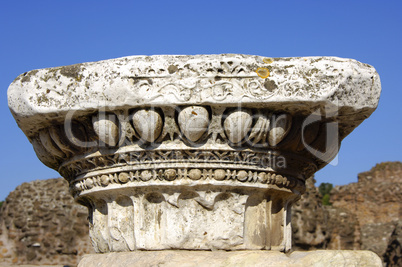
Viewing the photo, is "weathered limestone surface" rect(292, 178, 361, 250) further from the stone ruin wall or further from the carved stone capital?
the carved stone capital

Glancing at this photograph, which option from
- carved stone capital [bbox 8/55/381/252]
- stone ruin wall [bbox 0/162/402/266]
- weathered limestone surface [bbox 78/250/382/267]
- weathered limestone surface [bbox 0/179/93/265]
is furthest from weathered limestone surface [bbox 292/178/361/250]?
weathered limestone surface [bbox 78/250/382/267]

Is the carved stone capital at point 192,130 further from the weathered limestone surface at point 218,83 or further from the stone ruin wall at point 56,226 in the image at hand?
the stone ruin wall at point 56,226

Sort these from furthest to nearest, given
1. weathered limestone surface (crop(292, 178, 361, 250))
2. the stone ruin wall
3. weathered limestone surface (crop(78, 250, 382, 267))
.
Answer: the stone ruin wall < weathered limestone surface (crop(292, 178, 361, 250)) < weathered limestone surface (crop(78, 250, 382, 267))

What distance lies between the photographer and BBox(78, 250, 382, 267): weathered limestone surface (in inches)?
89.3

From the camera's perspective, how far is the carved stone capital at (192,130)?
2334mm

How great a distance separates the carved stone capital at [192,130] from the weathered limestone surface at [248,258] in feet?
0.26

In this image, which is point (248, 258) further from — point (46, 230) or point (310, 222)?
point (46, 230)

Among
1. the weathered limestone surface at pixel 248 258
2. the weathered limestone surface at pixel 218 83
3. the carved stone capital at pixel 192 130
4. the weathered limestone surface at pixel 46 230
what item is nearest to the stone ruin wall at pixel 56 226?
the weathered limestone surface at pixel 46 230

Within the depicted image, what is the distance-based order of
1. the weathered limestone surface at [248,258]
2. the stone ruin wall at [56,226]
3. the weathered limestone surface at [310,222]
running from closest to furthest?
the weathered limestone surface at [248,258] < the weathered limestone surface at [310,222] < the stone ruin wall at [56,226]

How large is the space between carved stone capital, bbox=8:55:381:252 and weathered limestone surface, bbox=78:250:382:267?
8cm

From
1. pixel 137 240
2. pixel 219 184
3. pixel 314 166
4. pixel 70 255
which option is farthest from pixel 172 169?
pixel 70 255

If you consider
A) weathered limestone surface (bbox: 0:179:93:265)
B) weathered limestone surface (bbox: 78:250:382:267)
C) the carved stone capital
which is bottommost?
weathered limestone surface (bbox: 0:179:93:265)

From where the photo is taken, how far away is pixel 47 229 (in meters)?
12.9

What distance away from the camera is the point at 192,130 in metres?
2.35
